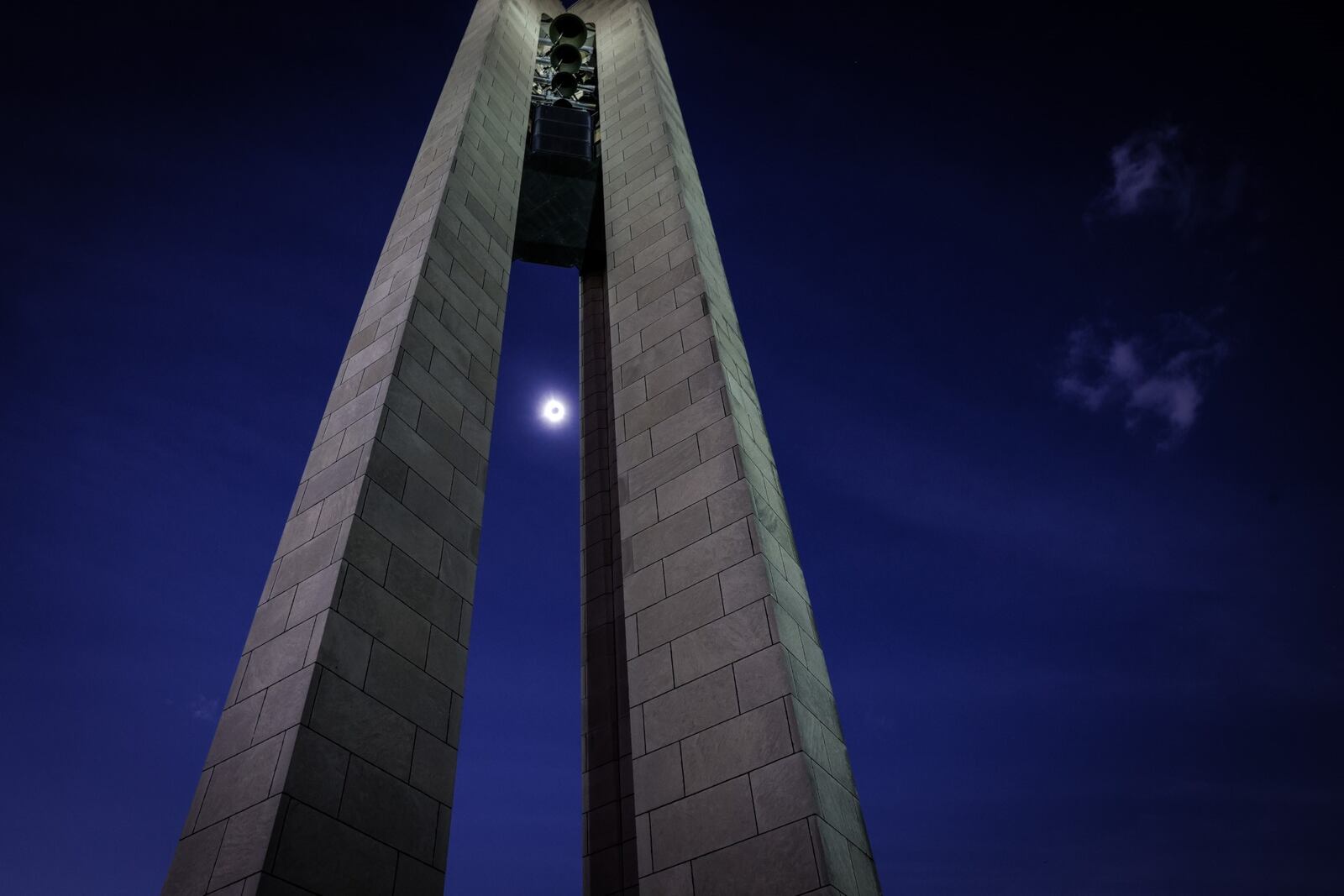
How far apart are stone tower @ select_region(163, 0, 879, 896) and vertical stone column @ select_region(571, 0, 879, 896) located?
0.04 metres

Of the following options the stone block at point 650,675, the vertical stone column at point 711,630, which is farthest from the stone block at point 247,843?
the stone block at point 650,675

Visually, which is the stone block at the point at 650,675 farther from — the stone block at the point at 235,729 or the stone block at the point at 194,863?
the stone block at the point at 194,863

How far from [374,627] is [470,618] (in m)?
1.43

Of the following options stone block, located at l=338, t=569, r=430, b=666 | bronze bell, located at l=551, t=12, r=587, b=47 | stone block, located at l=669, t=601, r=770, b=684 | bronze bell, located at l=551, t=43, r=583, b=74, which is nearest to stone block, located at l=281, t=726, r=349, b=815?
stone block, located at l=338, t=569, r=430, b=666

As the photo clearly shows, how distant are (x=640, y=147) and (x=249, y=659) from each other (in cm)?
1748

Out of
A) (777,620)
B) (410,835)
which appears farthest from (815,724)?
(410,835)

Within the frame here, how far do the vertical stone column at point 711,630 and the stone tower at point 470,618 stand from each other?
38mm

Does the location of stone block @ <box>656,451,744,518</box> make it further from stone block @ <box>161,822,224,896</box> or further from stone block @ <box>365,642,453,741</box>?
stone block @ <box>161,822,224,896</box>

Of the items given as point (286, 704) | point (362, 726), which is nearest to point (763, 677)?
point (362, 726)

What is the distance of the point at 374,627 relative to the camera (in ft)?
35.2

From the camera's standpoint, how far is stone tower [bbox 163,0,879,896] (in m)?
9.05

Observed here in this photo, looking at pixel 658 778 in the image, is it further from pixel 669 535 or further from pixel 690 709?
pixel 669 535

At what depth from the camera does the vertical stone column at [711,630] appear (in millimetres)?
9164

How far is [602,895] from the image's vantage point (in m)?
13.9
